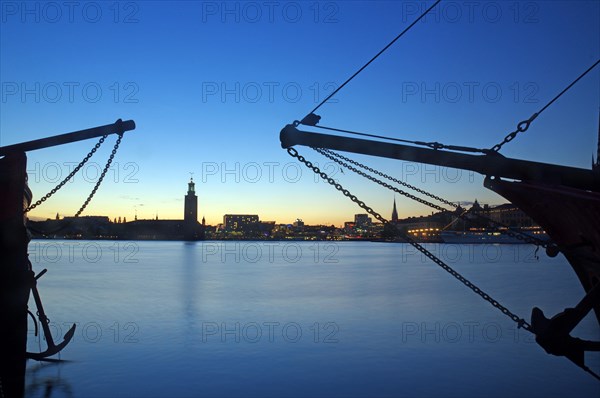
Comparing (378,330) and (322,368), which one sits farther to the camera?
(378,330)

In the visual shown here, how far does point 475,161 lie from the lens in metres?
7.36

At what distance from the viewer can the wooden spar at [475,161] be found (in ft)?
23.8

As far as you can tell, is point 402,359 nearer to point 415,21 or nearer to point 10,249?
point 415,21

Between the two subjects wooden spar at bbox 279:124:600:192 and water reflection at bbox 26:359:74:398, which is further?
water reflection at bbox 26:359:74:398

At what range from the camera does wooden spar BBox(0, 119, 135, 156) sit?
8.77 m

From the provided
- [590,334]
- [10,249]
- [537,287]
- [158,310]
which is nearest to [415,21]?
[10,249]

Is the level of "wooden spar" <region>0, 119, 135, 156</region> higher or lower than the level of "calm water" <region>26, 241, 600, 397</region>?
higher

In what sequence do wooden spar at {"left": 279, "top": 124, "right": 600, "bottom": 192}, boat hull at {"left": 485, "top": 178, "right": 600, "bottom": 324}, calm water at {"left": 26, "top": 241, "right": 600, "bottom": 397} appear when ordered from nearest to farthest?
boat hull at {"left": 485, "top": 178, "right": 600, "bottom": 324}, wooden spar at {"left": 279, "top": 124, "right": 600, "bottom": 192}, calm water at {"left": 26, "top": 241, "right": 600, "bottom": 397}

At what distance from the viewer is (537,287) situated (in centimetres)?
4266

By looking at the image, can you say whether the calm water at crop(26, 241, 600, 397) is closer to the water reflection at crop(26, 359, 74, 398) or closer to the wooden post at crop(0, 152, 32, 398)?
the water reflection at crop(26, 359, 74, 398)

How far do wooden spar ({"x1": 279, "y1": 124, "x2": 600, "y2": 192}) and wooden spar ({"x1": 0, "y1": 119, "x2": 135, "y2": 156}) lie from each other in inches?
158

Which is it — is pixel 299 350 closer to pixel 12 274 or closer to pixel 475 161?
pixel 12 274

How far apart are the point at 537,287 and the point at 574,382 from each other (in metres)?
33.3

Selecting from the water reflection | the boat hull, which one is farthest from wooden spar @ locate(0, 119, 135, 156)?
the boat hull
